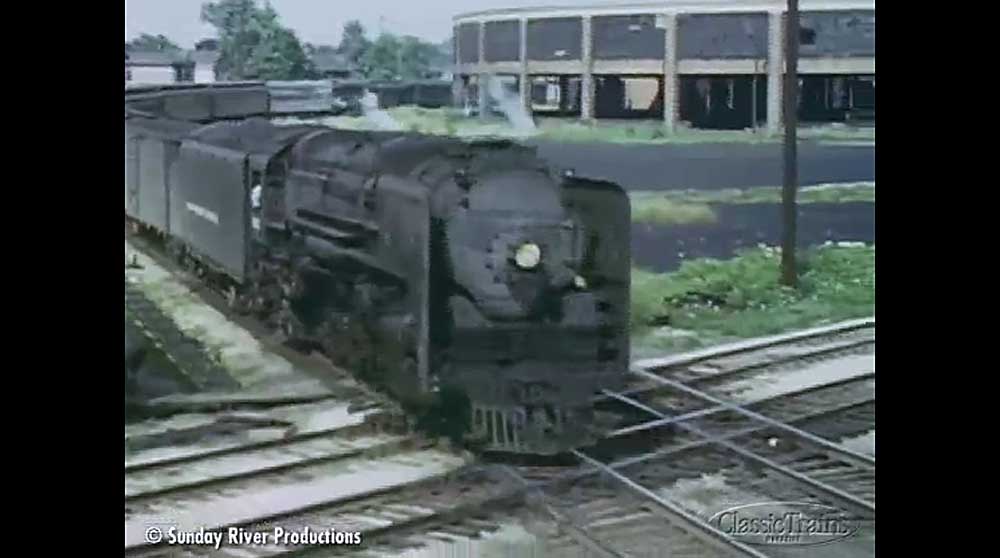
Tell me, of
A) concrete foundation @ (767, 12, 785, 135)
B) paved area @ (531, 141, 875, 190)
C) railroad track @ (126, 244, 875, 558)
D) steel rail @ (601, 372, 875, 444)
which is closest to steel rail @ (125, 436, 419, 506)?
railroad track @ (126, 244, 875, 558)

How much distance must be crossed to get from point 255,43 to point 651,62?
2.72ft

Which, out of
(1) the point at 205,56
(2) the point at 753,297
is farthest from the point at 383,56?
(2) the point at 753,297

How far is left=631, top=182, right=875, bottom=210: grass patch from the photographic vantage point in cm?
261

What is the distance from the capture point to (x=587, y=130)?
2.66 meters

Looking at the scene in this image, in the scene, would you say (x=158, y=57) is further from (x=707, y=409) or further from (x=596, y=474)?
(x=707, y=409)

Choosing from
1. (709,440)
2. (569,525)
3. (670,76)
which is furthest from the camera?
Answer: (670,76)

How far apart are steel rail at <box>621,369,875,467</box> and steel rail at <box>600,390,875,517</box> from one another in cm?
6

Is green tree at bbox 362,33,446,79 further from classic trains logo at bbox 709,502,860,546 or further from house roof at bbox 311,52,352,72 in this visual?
classic trains logo at bbox 709,502,860,546

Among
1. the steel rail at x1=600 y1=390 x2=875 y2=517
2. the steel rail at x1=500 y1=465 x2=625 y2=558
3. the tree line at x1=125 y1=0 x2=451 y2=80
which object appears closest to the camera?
the steel rail at x1=500 y1=465 x2=625 y2=558

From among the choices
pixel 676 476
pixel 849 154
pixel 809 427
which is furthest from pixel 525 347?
pixel 849 154

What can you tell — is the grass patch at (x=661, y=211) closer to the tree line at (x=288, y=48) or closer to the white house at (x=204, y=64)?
the tree line at (x=288, y=48)
